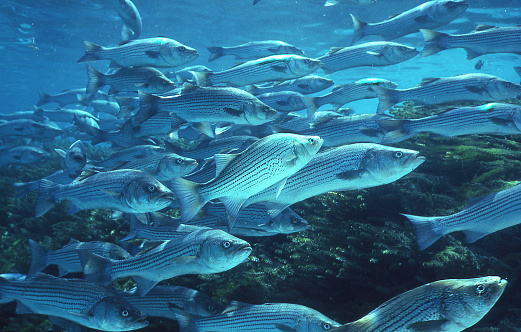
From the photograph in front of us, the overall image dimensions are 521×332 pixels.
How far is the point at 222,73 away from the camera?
6.31m

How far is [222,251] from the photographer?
3229 mm

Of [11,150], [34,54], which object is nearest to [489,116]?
[11,150]

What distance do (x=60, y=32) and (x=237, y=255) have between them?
35.9 metres

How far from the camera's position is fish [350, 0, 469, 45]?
638 centimetres

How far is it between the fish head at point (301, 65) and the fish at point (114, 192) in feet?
12.0

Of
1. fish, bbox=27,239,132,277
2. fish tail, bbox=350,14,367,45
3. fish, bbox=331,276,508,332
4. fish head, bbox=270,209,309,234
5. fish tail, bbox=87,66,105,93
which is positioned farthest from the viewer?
fish tail, bbox=350,14,367,45

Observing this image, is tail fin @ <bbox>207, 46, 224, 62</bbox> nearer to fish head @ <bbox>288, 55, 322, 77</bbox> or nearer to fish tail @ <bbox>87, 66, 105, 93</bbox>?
fish head @ <bbox>288, 55, 322, 77</bbox>

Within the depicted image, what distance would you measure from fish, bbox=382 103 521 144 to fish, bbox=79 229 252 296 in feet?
9.70

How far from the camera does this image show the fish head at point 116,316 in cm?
316

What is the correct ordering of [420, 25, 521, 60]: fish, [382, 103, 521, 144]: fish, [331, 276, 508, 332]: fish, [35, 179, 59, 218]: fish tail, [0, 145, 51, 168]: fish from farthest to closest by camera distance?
[0, 145, 51, 168]: fish < [420, 25, 521, 60]: fish < [35, 179, 59, 218]: fish tail < [382, 103, 521, 144]: fish < [331, 276, 508, 332]: fish

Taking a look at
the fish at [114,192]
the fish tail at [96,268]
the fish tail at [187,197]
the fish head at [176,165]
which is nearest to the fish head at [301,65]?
the fish head at [176,165]

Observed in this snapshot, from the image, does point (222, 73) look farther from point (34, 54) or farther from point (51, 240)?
point (34, 54)

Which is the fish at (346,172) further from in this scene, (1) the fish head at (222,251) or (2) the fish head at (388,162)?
(1) the fish head at (222,251)

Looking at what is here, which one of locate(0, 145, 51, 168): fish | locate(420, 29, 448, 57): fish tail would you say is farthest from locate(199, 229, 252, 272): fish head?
locate(0, 145, 51, 168): fish
